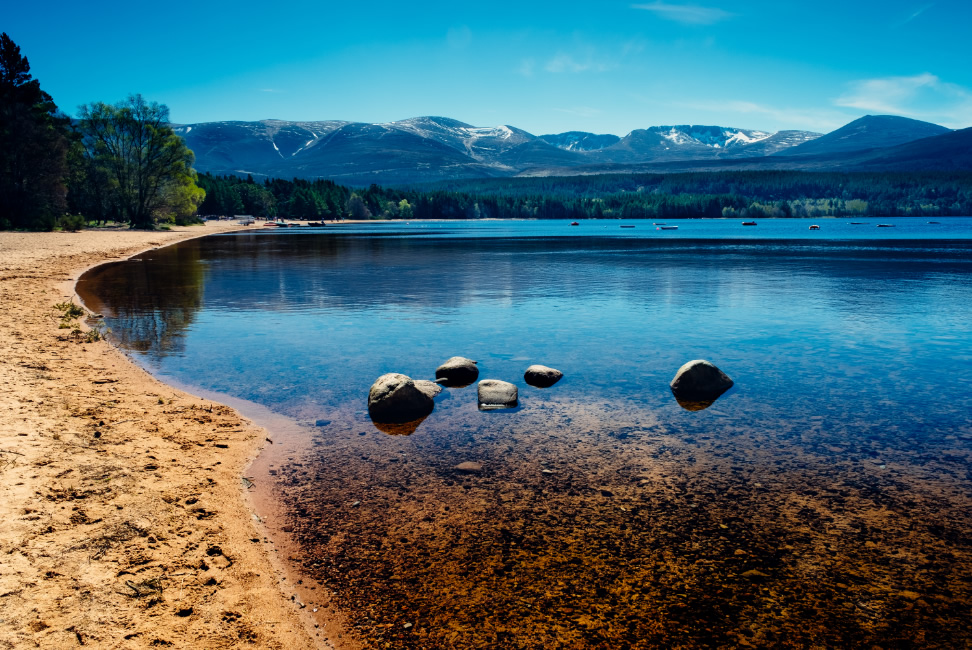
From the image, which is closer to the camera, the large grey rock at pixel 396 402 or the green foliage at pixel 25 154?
the large grey rock at pixel 396 402

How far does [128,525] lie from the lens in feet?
25.0

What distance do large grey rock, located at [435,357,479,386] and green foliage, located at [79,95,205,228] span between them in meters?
98.3

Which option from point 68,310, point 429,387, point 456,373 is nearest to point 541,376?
point 456,373

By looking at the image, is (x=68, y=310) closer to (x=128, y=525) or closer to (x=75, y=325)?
(x=75, y=325)

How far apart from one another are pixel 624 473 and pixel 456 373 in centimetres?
653

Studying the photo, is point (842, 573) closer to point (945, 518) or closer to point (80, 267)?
point (945, 518)

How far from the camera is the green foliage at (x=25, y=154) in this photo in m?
71.0

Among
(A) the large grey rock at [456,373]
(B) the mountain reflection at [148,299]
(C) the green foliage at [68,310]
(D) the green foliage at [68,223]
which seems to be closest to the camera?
(A) the large grey rock at [456,373]

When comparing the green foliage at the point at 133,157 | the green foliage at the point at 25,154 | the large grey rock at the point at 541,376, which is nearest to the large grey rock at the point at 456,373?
the large grey rock at the point at 541,376

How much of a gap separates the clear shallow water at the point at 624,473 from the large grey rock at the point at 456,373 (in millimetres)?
625

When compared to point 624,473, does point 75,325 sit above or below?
above

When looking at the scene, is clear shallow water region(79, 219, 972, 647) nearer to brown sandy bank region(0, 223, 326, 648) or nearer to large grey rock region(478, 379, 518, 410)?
large grey rock region(478, 379, 518, 410)

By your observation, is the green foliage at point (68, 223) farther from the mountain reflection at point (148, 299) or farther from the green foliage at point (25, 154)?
the mountain reflection at point (148, 299)

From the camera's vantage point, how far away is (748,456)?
1134cm
